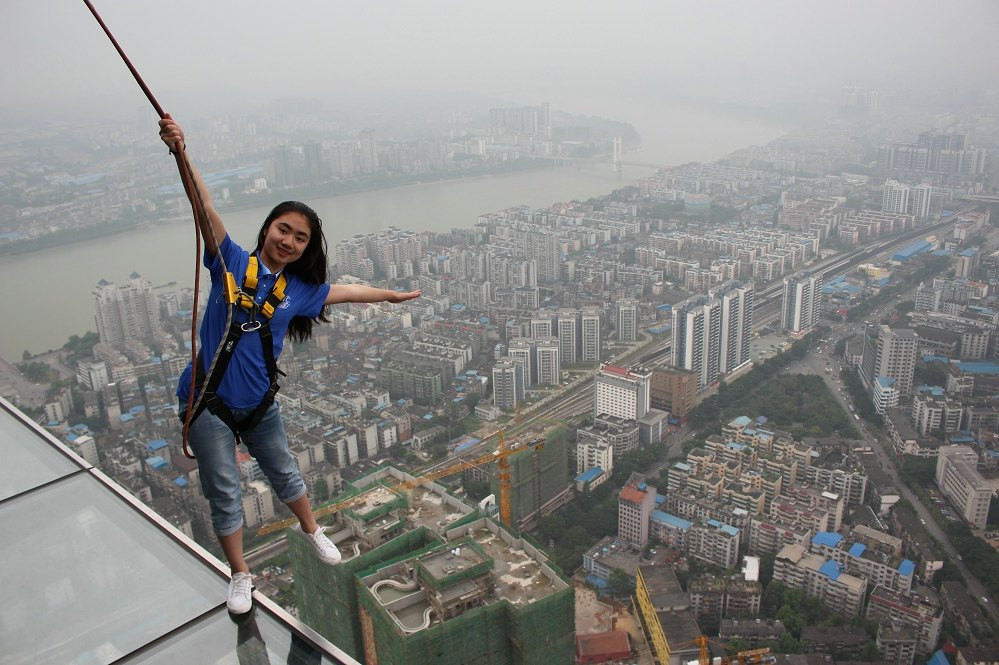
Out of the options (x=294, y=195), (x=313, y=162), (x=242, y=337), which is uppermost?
(x=242, y=337)

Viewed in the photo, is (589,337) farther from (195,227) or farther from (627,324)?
(195,227)

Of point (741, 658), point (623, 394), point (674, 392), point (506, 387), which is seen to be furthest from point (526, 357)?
point (741, 658)

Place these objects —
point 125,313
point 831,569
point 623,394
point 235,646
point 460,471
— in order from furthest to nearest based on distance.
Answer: point 125,313
point 623,394
point 460,471
point 831,569
point 235,646

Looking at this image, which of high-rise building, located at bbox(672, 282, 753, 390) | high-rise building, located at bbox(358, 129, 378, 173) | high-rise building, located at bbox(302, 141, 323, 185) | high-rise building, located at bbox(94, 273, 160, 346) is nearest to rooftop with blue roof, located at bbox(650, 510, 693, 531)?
high-rise building, located at bbox(672, 282, 753, 390)

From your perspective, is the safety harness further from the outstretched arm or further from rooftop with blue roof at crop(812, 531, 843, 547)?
rooftop with blue roof at crop(812, 531, 843, 547)

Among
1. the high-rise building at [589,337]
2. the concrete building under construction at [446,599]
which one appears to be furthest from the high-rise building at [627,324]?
the concrete building under construction at [446,599]

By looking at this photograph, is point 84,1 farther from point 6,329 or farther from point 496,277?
point 496,277

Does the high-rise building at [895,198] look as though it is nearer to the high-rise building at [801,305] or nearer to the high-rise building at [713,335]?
the high-rise building at [801,305]
